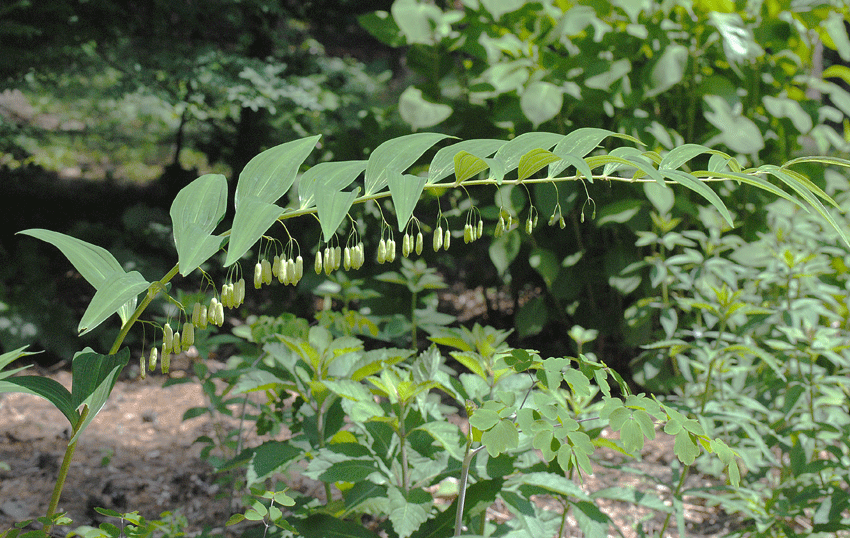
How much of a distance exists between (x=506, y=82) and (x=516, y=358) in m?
1.84

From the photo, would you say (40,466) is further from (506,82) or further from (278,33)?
(278,33)

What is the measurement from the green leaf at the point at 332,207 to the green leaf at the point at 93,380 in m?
0.37

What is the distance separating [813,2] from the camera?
265cm

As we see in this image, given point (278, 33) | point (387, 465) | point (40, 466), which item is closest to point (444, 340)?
point (387, 465)

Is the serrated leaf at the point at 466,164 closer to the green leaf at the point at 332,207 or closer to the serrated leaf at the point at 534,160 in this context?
the serrated leaf at the point at 534,160

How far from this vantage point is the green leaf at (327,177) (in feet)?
2.88

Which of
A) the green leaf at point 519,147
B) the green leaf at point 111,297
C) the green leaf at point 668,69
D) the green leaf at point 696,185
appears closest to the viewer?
the green leaf at point 111,297

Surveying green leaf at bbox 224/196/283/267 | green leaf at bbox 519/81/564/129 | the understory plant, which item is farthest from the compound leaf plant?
green leaf at bbox 519/81/564/129

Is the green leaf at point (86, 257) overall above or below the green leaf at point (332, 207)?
below

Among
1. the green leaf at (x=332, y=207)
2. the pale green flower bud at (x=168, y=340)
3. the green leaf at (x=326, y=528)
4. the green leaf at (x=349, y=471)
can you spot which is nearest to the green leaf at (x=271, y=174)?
the green leaf at (x=332, y=207)

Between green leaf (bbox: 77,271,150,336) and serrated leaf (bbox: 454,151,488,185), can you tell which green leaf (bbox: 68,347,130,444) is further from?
serrated leaf (bbox: 454,151,488,185)

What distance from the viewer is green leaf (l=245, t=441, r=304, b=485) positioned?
4.19 feet

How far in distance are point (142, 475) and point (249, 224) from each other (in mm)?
1859

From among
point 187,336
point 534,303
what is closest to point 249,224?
point 187,336
